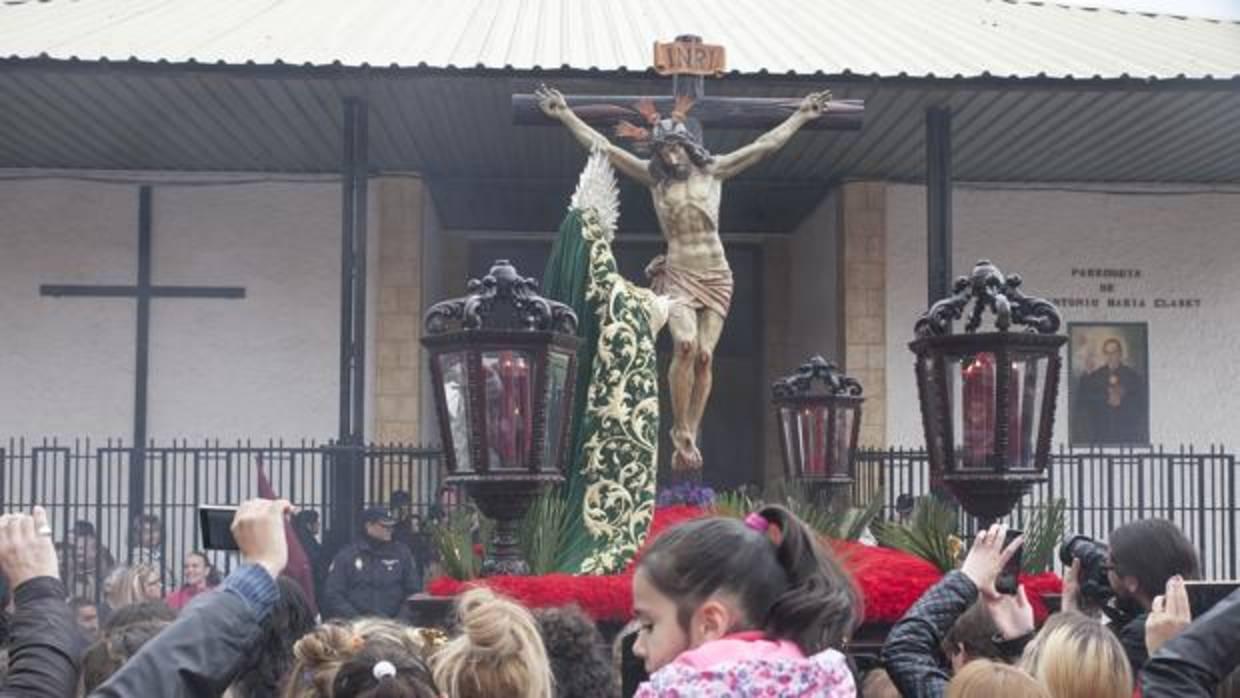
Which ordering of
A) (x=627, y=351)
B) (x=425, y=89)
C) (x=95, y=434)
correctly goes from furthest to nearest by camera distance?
1. (x=95, y=434)
2. (x=425, y=89)
3. (x=627, y=351)

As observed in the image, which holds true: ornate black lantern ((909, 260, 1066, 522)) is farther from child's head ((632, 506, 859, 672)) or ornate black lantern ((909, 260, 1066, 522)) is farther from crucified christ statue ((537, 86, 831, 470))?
child's head ((632, 506, 859, 672))

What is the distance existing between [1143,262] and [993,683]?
1569 cm

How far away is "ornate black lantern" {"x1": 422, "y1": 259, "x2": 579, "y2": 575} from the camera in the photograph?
7406mm

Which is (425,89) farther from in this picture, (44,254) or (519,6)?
(44,254)

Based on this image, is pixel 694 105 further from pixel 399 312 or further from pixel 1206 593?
pixel 399 312

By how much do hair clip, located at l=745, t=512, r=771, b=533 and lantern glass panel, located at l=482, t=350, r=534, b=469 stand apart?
425cm

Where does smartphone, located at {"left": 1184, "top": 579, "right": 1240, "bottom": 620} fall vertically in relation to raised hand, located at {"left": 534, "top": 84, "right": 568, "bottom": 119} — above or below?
below

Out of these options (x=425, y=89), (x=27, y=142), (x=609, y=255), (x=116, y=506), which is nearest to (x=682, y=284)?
(x=609, y=255)

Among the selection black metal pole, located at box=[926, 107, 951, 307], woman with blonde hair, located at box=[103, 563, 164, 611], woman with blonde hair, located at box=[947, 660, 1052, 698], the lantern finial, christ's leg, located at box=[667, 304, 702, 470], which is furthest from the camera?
black metal pole, located at box=[926, 107, 951, 307]

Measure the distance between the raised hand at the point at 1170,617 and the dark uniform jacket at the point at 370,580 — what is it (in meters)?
8.83

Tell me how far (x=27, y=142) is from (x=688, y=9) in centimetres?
642

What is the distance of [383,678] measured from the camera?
326 cm

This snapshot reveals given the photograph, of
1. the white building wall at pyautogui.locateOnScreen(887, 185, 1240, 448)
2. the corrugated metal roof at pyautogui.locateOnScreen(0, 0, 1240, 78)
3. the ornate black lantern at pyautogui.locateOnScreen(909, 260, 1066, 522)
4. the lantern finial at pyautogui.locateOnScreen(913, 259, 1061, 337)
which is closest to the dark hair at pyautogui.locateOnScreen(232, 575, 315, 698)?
the ornate black lantern at pyautogui.locateOnScreen(909, 260, 1066, 522)

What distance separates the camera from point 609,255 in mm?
8758
